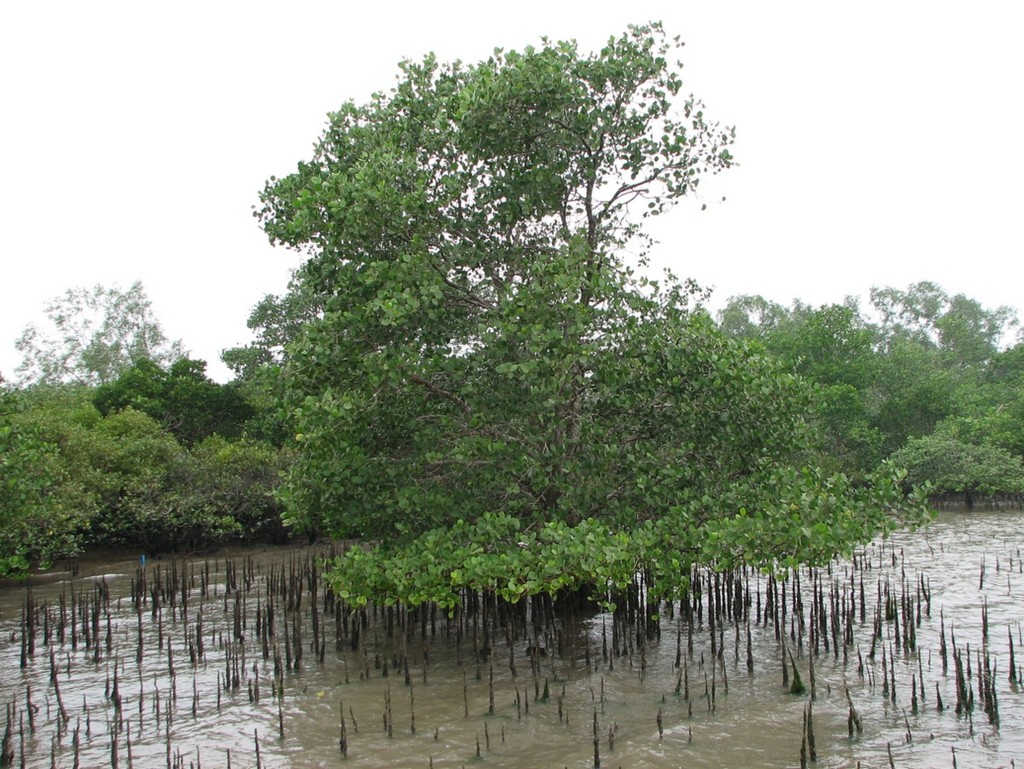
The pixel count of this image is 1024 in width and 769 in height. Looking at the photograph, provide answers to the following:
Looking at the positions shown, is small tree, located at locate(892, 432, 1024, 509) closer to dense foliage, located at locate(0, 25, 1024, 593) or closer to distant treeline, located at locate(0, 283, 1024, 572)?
distant treeline, located at locate(0, 283, 1024, 572)

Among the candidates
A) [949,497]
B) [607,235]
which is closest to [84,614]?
[607,235]

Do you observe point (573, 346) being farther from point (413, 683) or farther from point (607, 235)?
point (413, 683)

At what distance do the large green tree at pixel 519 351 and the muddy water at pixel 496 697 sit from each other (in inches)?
58.5

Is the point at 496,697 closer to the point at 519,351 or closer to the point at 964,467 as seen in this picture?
the point at 519,351

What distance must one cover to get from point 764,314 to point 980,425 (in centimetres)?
3153

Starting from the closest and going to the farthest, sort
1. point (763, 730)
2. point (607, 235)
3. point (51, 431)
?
point (763, 730), point (607, 235), point (51, 431)

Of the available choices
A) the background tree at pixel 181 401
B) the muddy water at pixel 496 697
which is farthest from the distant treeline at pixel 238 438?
the muddy water at pixel 496 697

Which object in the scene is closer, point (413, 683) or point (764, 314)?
point (413, 683)

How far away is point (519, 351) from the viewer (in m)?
9.36

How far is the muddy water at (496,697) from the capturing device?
7055mm

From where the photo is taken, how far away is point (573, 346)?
8977 millimetres

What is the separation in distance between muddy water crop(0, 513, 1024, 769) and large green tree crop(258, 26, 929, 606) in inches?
58.5

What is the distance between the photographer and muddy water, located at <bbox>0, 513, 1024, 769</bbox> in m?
7.05

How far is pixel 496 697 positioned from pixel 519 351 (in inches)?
139
